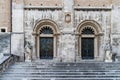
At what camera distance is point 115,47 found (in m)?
24.4

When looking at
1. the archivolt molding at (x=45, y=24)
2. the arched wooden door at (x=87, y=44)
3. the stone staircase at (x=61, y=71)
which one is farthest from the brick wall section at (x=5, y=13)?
the arched wooden door at (x=87, y=44)

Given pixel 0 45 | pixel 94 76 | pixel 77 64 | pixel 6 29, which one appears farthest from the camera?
pixel 6 29

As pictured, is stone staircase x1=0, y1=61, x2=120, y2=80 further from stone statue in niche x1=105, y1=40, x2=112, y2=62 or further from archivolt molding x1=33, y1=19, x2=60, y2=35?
archivolt molding x1=33, y1=19, x2=60, y2=35

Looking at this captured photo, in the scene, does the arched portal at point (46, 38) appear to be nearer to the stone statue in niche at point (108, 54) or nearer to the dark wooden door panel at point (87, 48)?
the dark wooden door panel at point (87, 48)

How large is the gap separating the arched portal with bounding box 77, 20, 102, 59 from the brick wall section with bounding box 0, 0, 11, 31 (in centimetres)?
538


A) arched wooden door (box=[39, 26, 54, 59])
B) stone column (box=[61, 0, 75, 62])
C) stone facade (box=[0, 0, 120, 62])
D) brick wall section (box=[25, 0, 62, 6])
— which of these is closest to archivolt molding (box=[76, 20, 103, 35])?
stone facade (box=[0, 0, 120, 62])

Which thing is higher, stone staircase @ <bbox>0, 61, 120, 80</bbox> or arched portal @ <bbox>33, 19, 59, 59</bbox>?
arched portal @ <bbox>33, 19, 59, 59</bbox>

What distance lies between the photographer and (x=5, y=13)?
84.9 feet

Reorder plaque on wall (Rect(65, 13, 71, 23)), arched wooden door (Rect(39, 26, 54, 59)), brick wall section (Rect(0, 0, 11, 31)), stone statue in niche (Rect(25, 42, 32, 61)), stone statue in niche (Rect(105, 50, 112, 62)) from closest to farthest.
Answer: stone statue in niche (Rect(105, 50, 112, 62)), stone statue in niche (Rect(25, 42, 32, 61)), plaque on wall (Rect(65, 13, 71, 23)), arched wooden door (Rect(39, 26, 54, 59)), brick wall section (Rect(0, 0, 11, 31))

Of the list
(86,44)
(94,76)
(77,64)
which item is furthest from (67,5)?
(94,76)

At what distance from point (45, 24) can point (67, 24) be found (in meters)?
1.62

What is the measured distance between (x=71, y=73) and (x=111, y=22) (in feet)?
20.6

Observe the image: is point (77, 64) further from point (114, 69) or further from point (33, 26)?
point (33, 26)

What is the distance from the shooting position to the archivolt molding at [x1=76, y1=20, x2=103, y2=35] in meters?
24.8
